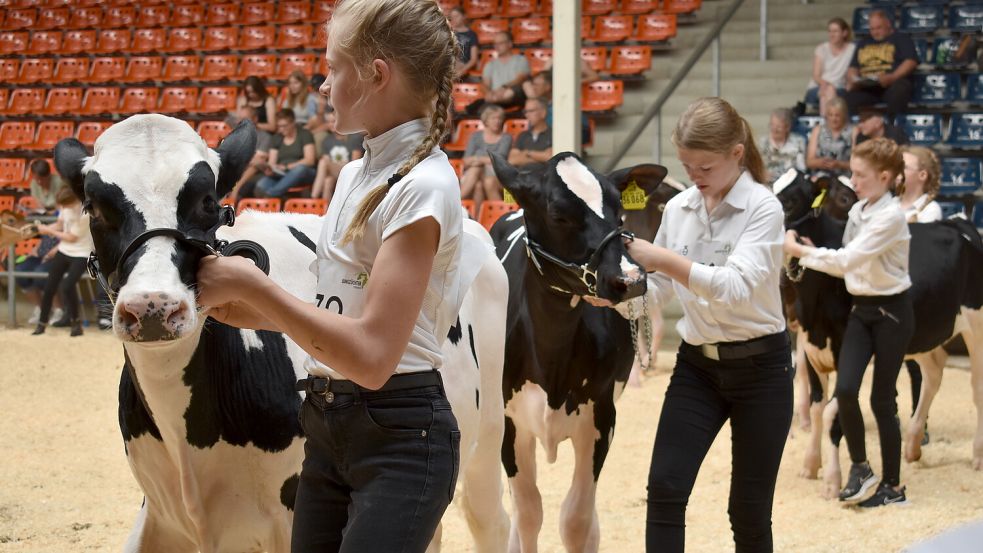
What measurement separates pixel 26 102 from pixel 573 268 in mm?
13682

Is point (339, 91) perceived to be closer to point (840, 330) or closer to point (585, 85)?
point (840, 330)

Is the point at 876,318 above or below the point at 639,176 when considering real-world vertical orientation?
below

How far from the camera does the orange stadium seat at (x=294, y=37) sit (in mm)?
15406

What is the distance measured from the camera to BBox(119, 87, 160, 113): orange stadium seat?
15.2 m

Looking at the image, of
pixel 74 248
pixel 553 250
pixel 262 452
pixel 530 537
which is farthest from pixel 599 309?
pixel 74 248

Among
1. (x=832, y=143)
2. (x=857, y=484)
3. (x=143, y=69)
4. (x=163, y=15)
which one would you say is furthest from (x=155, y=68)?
(x=857, y=484)

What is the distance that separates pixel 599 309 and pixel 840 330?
2.14 m

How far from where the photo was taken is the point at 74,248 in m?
11.4

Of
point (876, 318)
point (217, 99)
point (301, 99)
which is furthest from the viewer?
point (217, 99)

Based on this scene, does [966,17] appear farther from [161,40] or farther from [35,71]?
[35,71]

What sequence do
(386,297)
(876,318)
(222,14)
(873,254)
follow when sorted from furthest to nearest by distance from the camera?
1. (222,14)
2. (876,318)
3. (873,254)
4. (386,297)

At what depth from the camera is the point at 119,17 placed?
17156mm

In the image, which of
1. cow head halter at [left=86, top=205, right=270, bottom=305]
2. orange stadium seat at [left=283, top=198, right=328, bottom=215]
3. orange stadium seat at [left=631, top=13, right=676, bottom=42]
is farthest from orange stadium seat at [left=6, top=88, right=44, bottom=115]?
cow head halter at [left=86, top=205, right=270, bottom=305]

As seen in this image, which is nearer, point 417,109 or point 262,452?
point 417,109
